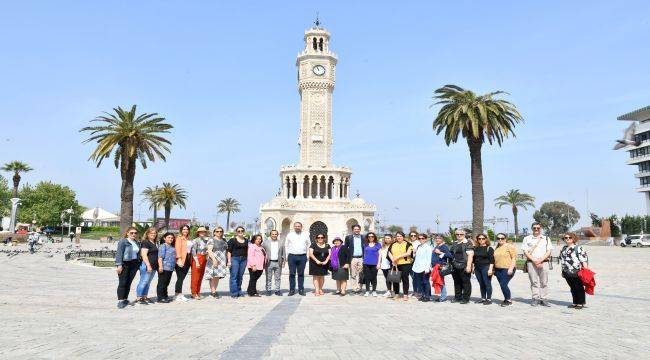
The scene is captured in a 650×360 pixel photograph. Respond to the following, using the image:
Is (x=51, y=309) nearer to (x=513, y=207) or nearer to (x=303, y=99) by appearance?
(x=303, y=99)

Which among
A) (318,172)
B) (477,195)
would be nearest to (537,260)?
(477,195)

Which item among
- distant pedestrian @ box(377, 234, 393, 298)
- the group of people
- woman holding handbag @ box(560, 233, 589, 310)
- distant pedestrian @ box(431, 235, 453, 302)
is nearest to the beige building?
the group of people

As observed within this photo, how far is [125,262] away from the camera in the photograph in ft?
35.6

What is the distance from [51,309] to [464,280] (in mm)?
9299

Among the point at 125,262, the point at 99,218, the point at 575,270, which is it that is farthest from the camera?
the point at 99,218

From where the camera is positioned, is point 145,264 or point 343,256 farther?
point 343,256

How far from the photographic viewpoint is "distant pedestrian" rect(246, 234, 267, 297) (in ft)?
41.9

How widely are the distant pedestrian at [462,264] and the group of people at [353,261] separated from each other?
24mm

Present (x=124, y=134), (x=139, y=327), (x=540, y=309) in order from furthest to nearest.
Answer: (x=124, y=134) → (x=540, y=309) → (x=139, y=327)

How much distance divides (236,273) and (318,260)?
220cm

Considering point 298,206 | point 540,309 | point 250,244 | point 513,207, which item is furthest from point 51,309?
point 513,207

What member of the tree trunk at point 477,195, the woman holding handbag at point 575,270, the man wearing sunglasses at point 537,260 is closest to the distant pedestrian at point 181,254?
the man wearing sunglasses at point 537,260

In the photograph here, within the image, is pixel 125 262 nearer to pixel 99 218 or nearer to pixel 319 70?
pixel 319 70

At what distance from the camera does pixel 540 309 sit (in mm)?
11008
